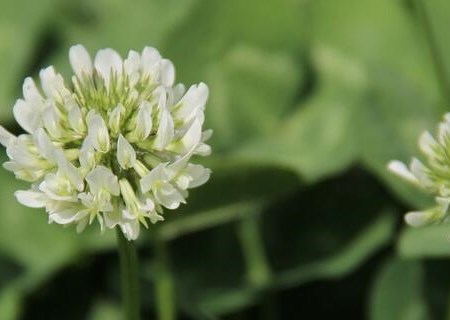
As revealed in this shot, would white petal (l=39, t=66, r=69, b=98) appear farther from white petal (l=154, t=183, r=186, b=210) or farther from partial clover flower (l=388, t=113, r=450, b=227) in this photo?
partial clover flower (l=388, t=113, r=450, b=227)

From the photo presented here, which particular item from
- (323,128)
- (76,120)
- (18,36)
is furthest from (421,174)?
(18,36)

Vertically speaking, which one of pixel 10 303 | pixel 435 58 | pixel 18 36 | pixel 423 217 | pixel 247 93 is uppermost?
pixel 18 36

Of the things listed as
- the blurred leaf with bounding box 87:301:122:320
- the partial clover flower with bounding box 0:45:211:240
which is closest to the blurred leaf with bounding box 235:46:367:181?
the blurred leaf with bounding box 87:301:122:320

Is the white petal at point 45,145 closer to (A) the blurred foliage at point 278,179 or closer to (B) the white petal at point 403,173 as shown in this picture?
(B) the white petal at point 403,173

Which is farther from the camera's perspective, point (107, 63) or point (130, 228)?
point (107, 63)

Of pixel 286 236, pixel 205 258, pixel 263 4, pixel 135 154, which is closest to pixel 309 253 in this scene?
pixel 286 236

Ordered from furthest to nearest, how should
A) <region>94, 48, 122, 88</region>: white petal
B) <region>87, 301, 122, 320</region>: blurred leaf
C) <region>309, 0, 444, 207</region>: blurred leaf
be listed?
<region>87, 301, 122, 320</region>: blurred leaf → <region>309, 0, 444, 207</region>: blurred leaf → <region>94, 48, 122, 88</region>: white petal

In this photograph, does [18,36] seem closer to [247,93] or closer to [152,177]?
[247,93]
